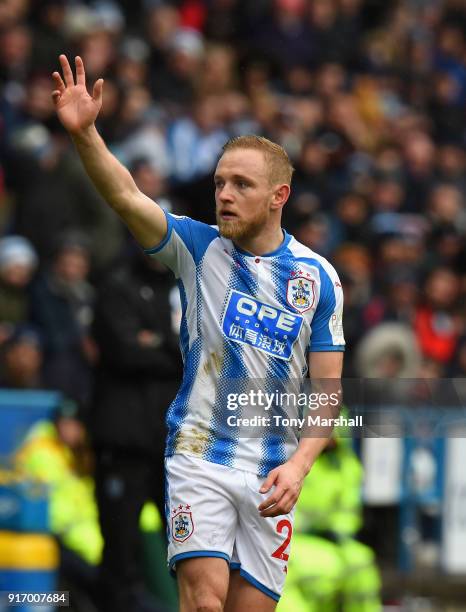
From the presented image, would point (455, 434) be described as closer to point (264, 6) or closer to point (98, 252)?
point (98, 252)

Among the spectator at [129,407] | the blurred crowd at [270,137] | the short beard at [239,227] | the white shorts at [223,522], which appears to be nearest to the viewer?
the white shorts at [223,522]

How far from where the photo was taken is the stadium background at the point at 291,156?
431 inches

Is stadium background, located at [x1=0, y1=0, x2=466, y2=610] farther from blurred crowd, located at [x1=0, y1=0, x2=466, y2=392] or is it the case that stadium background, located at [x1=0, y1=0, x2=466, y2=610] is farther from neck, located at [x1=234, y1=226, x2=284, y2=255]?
neck, located at [x1=234, y1=226, x2=284, y2=255]

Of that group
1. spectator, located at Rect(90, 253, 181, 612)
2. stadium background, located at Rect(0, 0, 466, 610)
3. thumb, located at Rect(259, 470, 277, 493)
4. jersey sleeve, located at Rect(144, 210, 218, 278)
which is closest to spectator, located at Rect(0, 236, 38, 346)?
stadium background, located at Rect(0, 0, 466, 610)

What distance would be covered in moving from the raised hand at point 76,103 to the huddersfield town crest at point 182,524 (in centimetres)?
155

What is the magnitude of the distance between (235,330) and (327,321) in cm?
39

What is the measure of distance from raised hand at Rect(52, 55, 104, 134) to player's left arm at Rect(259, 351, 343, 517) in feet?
4.39

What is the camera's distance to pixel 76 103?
555 cm

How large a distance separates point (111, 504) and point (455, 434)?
3625 millimetres

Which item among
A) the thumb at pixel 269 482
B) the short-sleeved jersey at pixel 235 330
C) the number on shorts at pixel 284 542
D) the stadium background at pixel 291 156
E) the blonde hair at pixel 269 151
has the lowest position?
the number on shorts at pixel 284 542

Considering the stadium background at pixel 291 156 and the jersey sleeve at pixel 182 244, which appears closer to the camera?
the jersey sleeve at pixel 182 244

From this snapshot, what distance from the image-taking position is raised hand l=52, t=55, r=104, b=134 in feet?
18.1

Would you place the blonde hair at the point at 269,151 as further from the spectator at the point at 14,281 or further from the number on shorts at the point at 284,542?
the spectator at the point at 14,281

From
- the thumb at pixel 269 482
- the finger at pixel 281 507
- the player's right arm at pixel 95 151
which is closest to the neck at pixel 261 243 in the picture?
the player's right arm at pixel 95 151
